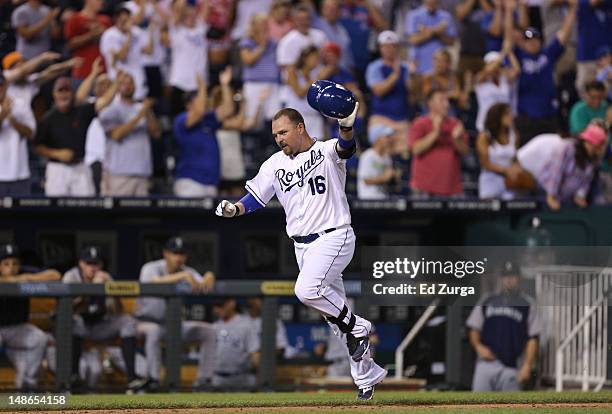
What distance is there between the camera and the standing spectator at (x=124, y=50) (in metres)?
13.2

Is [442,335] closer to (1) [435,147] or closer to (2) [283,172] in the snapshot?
(1) [435,147]

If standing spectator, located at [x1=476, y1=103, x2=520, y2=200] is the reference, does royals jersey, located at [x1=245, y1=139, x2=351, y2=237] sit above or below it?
below

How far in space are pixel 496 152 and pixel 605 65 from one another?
2366mm

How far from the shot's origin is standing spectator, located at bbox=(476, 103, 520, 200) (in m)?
13.1

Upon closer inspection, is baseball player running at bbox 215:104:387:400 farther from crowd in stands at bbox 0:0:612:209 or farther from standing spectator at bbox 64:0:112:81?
standing spectator at bbox 64:0:112:81

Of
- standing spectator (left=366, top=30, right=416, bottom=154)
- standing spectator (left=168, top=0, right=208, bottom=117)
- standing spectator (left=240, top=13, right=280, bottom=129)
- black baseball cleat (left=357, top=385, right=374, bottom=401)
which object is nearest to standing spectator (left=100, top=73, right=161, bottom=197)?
standing spectator (left=168, top=0, right=208, bottom=117)

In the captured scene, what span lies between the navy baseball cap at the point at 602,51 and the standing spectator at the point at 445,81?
178 centimetres

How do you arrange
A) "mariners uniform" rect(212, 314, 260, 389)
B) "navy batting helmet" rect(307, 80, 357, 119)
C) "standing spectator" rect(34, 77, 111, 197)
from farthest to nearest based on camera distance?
"standing spectator" rect(34, 77, 111, 197) < "mariners uniform" rect(212, 314, 260, 389) < "navy batting helmet" rect(307, 80, 357, 119)

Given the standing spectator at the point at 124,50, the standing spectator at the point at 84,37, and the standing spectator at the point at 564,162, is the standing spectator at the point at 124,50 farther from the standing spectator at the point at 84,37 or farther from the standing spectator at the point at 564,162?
the standing spectator at the point at 564,162

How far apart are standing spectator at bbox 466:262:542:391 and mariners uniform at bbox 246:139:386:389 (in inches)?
150

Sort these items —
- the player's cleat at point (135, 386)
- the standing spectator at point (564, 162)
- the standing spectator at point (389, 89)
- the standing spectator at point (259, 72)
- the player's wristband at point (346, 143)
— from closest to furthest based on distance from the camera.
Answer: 1. the player's wristband at point (346, 143)
2. the player's cleat at point (135, 386)
3. the standing spectator at point (564, 162)
4. the standing spectator at point (259, 72)
5. the standing spectator at point (389, 89)

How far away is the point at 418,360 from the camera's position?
12.0 m

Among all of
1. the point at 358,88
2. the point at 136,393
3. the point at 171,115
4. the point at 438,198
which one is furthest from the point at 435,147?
the point at 136,393

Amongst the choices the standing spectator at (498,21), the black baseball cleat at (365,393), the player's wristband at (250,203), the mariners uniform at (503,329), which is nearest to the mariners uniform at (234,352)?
the mariners uniform at (503,329)
